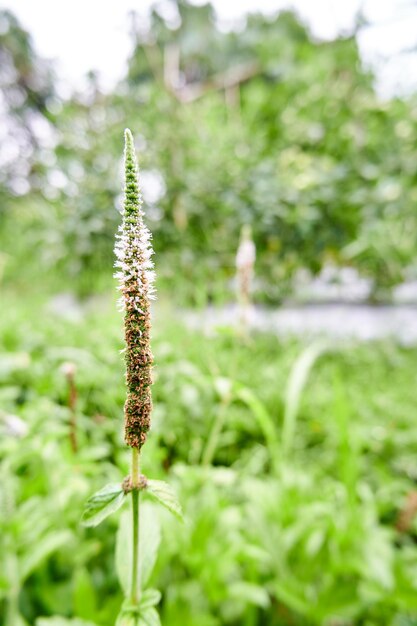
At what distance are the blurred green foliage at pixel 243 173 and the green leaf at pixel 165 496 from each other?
2.58 metres

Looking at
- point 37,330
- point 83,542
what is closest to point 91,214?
point 37,330

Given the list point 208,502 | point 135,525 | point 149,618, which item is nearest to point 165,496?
point 135,525

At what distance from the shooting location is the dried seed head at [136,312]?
1.22ft

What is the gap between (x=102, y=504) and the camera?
442mm

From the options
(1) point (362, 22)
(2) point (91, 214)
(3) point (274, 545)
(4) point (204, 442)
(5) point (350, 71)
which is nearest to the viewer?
(3) point (274, 545)

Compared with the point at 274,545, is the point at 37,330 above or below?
above

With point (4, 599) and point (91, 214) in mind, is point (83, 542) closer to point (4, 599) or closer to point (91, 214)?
point (4, 599)

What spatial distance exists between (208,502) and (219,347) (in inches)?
66.3

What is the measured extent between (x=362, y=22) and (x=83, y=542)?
2.64 metres

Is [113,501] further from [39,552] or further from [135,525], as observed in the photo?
[39,552]

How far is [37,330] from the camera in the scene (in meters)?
2.59

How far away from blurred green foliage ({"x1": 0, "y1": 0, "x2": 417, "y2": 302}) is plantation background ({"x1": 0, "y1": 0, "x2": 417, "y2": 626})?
0.02 meters

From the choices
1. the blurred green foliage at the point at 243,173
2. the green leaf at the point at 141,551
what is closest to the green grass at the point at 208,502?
the green leaf at the point at 141,551

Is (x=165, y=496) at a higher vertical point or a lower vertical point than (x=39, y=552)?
higher
